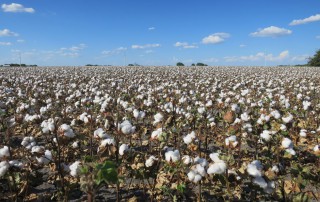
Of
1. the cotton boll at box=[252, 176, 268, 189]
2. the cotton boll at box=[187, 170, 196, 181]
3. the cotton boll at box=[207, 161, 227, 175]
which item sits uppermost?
the cotton boll at box=[207, 161, 227, 175]

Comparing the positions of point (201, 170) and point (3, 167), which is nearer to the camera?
point (201, 170)

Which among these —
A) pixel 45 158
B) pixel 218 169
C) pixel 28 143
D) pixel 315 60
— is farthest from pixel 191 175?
pixel 315 60

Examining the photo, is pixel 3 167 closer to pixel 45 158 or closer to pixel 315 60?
pixel 45 158

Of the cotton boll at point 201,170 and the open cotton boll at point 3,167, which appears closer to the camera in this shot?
the cotton boll at point 201,170

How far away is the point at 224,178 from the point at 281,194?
3.53 feet

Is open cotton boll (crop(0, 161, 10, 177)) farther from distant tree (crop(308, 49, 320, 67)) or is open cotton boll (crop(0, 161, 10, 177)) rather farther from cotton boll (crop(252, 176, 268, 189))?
distant tree (crop(308, 49, 320, 67))

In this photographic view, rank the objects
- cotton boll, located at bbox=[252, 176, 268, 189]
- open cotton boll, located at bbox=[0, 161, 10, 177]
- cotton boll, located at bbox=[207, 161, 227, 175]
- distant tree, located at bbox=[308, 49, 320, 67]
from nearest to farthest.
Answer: cotton boll, located at bbox=[207, 161, 227, 175], cotton boll, located at bbox=[252, 176, 268, 189], open cotton boll, located at bbox=[0, 161, 10, 177], distant tree, located at bbox=[308, 49, 320, 67]

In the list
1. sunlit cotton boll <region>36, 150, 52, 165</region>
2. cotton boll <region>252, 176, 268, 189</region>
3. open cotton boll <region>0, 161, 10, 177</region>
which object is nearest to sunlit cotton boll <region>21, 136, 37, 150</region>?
sunlit cotton boll <region>36, 150, 52, 165</region>

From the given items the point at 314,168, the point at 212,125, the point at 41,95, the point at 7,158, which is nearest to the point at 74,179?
the point at 7,158

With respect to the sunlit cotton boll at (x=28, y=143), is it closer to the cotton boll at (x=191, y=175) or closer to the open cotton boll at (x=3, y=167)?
the open cotton boll at (x=3, y=167)

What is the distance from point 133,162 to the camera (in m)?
5.57

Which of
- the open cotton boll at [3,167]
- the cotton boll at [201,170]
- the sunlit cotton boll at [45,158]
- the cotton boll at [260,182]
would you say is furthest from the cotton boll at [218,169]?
the open cotton boll at [3,167]

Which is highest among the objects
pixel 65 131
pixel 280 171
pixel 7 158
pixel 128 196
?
pixel 65 131

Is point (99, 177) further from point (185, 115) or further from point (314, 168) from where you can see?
point (185, 115)
